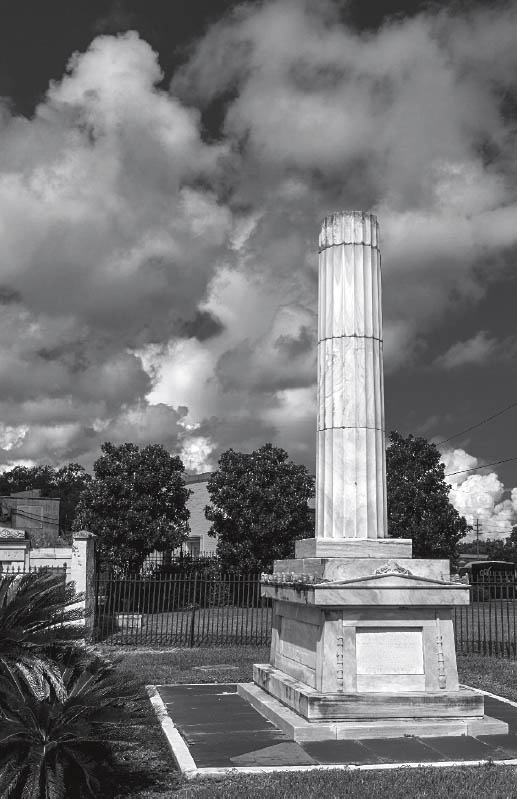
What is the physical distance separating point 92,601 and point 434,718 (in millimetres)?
11217

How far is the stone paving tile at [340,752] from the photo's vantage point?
23.4ft

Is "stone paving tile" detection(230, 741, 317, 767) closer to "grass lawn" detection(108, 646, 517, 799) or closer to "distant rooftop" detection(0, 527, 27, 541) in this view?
"grass lawn" detection(108, 646, 517, 799)

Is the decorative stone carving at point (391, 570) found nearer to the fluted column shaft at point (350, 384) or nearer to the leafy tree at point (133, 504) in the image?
the fluted column shaft at point (350, 384)

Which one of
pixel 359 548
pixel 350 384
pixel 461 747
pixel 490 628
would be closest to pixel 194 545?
pixel 490 628

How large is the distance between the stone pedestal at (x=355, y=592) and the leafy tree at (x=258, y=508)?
55.1 ft

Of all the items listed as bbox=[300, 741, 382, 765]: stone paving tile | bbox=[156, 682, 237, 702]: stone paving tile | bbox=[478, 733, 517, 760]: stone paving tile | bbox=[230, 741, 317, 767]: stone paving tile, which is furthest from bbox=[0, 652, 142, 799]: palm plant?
bbox=[156, 682, 237, 702]: stone paving tile

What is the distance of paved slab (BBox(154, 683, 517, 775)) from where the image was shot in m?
7.09

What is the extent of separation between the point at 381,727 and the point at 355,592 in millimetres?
1377

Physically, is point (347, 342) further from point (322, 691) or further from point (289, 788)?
point (289, 788)

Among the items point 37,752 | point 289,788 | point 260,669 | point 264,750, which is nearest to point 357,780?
point 289,788

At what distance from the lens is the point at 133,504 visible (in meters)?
26.8

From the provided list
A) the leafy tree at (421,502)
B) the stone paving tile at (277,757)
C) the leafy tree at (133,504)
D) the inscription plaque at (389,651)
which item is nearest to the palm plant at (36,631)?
the stone paving tile at (277,757)

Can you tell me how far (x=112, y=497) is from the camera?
27.0 meters

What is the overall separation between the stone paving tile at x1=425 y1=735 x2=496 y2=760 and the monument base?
4.7 inches
